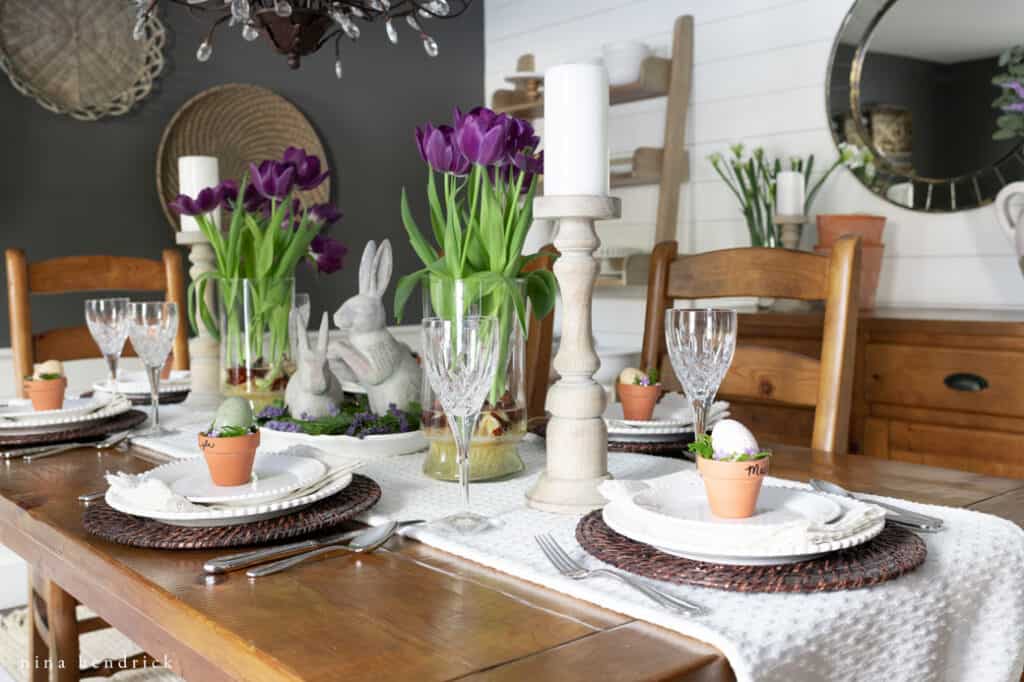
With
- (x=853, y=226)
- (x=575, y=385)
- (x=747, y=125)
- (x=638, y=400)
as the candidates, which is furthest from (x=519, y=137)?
(x=747, y=125)

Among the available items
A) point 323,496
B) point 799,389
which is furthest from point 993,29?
point 323,496

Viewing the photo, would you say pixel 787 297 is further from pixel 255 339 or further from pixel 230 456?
pixel 230 456

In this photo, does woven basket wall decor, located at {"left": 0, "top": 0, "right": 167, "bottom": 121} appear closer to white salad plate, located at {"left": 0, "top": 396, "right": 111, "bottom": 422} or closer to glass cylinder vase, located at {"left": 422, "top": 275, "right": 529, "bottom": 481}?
white salad plate, located at {"left": 0, "top": 396, "right": 111, "bottom": 422}

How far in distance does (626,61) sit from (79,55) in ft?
6.21

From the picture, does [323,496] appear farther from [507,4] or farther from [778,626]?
[507,4]

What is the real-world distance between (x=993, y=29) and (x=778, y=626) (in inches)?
96.2

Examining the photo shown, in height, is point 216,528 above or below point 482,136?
below

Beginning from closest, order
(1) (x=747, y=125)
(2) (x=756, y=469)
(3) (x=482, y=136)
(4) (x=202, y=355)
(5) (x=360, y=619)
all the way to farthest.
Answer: (5) (x=360, y=619), (2) (x=756, y=469), (3) (x=482, y=136), (4) (x=202, y=355), (1) (x=747, y=125)

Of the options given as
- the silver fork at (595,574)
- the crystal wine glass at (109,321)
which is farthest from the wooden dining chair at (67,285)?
the silver fork at (595,574)

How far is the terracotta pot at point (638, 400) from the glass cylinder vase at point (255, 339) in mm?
541

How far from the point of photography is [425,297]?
1190 millimetres

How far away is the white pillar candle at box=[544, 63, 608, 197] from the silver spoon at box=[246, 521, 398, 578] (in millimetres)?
394

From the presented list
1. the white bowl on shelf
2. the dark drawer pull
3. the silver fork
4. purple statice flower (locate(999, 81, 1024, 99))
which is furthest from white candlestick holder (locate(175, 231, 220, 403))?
purple statice flower (locate(999, 81, 1024, 99))

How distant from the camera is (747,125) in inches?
128
